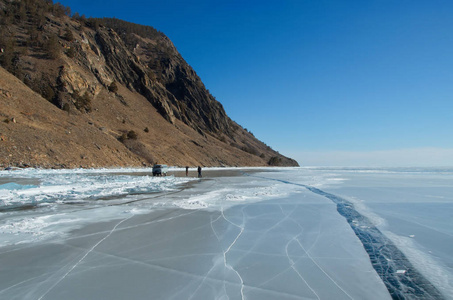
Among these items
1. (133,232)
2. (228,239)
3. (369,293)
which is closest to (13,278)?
(133,232)

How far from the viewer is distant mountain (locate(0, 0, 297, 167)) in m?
35.4

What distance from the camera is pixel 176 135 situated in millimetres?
70125

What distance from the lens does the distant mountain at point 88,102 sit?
35.4 metres

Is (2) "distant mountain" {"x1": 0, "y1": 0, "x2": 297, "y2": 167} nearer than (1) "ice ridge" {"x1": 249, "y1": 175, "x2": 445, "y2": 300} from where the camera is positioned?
No

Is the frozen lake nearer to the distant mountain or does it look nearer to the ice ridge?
the ice ridge

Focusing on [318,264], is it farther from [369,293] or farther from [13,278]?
[13,278]

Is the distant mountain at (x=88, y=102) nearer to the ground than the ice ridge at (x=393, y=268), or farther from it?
farther from it

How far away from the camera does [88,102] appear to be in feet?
175

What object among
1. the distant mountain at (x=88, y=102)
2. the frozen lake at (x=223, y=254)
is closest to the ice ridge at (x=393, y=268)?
the frozen lake at (x=223, y=254)

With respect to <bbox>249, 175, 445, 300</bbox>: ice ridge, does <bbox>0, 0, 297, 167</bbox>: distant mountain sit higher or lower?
higher

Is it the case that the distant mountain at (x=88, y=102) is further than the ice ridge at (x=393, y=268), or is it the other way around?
the distant mountain at (x=88, y=102)

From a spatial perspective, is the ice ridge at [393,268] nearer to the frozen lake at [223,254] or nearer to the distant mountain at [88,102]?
the frozen lake at [223,254]

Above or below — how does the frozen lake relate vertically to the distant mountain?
below

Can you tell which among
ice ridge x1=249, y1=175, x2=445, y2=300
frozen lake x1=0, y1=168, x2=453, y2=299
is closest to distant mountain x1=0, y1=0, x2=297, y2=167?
frozen lake x1=0, y1=168, x2=453, y2=299
